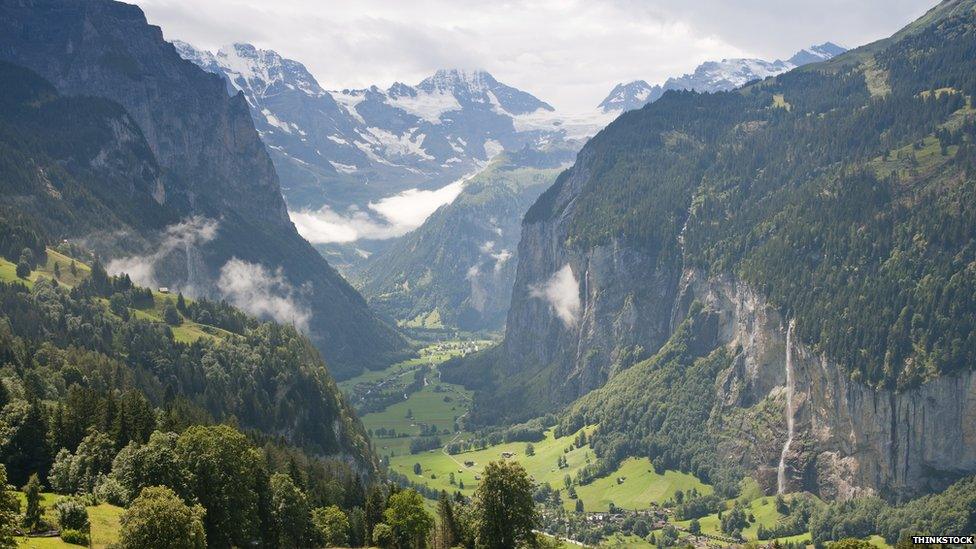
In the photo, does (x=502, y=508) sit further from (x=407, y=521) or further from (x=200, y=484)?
(x=200, y=484)

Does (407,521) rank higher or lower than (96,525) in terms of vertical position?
lower

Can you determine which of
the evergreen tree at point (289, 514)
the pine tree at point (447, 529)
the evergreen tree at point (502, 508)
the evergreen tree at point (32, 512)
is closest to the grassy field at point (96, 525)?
the evergreen tree at point (32, 512)

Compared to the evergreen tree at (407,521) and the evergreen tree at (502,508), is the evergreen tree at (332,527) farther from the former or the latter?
the evergreen tree at (502,508)

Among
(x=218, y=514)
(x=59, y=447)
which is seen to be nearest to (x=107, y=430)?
(x=59, y=447)

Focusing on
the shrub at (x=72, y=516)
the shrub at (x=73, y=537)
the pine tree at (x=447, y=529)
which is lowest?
the pine tree at (x=447, y=529)

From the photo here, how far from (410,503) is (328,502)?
2348cm

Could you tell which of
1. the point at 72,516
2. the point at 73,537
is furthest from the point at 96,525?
the point at 73,537

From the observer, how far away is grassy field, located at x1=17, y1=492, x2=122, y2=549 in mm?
85375

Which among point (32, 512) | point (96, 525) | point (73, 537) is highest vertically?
point (32, 512)

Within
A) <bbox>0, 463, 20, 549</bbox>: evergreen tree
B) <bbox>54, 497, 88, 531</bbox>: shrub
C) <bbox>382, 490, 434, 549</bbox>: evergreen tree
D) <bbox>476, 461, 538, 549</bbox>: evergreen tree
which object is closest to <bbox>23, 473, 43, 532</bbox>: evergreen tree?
<bbox>0, 463, 20, 549</bbox>: evergreen tree

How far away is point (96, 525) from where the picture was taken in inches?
3708

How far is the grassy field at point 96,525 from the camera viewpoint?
85.4 meters

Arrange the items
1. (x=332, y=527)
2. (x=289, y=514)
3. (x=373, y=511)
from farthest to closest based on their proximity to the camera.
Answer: (x=373, y=511), (x=332, y=527), (x=289, y=514)

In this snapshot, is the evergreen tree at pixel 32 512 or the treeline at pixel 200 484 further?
the treeline at pixel 200 484
